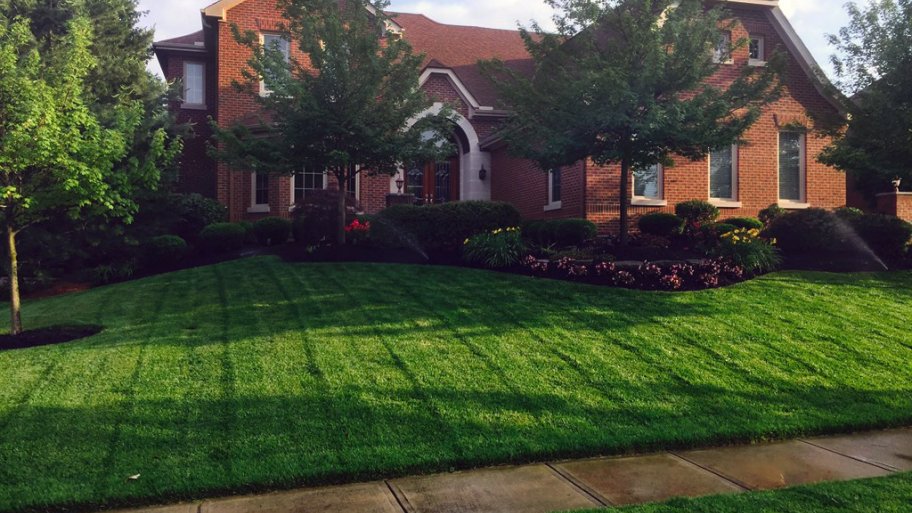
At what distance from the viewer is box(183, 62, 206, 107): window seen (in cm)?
2148

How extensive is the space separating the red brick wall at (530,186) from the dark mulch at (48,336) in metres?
10.8

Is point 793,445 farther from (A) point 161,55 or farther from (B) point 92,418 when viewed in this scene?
(A) point 161,55

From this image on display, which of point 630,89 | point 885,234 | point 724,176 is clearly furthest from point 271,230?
point 885,234

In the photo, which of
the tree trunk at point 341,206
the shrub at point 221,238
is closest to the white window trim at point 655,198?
the tree trunk at point 341,206

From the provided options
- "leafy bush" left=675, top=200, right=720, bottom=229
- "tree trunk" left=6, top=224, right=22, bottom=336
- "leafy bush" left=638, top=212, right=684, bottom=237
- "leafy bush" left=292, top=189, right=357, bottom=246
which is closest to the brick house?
"leafy bush" left=675, top=200, right=720, bottom=229

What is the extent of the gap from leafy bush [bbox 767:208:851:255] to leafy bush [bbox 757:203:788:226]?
292cm

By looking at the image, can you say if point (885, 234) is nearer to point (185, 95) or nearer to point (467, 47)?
point (467, 47)

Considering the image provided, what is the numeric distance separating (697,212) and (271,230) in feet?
33.6

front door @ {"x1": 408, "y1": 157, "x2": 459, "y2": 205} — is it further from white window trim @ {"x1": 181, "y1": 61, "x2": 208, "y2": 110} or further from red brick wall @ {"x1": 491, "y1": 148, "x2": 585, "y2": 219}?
white window trim @ {"x1": 181, "y1": 61, "x2": 208, "y2": 110}

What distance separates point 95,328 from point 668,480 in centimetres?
744

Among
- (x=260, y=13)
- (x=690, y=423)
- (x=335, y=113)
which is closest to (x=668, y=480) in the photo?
(x=690, y=423)

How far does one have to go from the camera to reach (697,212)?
16.4m

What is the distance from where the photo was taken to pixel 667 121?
11164mm

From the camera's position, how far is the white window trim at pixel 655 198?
1661cm
